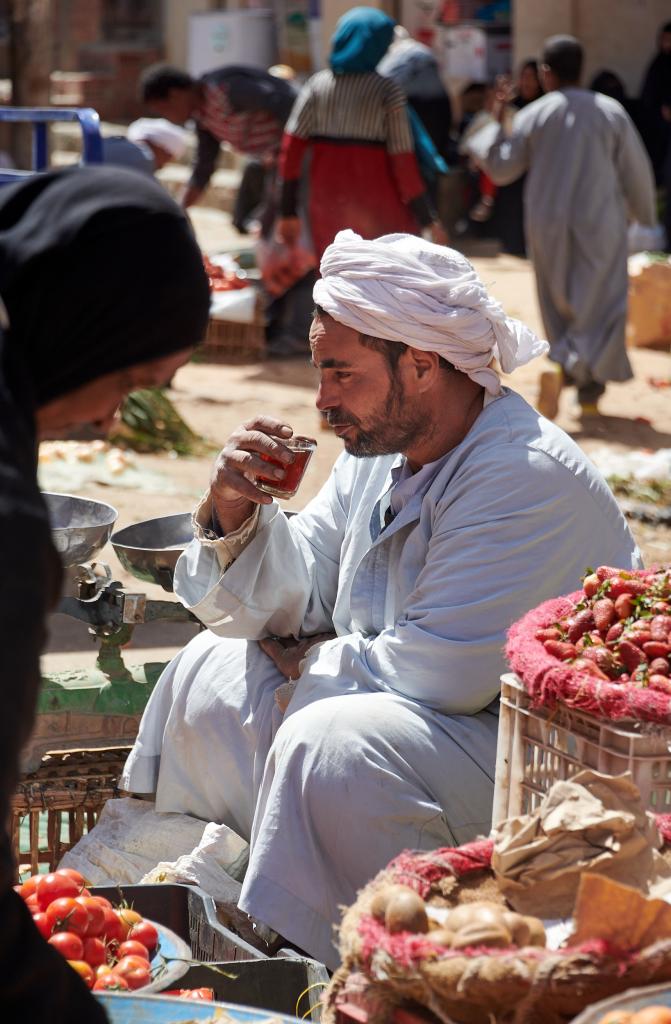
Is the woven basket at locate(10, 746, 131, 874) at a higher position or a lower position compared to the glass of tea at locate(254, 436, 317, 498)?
lower

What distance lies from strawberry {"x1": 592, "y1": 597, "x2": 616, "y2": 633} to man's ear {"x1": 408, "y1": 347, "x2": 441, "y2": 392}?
0.83 meters

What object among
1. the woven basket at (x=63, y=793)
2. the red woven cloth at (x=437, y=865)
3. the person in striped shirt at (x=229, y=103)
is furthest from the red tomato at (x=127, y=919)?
the person in striped shirt at (x=229, y=103)

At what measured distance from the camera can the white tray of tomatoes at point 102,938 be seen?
258 cm

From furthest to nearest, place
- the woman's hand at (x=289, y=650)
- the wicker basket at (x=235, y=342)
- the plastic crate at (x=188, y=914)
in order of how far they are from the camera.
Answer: the wicker basket at (x=235, y=342) → the woman's hand at (x=289, y=650) → the plastic crate at (x=188, y=914)

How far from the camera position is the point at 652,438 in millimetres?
9047

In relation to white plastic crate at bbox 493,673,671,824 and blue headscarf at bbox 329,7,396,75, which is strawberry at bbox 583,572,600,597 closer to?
white plastic crate at bbox 493,673,671,824

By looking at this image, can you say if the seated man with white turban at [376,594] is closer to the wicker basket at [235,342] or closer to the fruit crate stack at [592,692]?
the fruit crate stack at [592,692]

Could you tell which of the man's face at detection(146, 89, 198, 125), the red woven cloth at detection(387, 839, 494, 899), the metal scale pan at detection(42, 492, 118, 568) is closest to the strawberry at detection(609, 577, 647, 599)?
the red woven cloth at detection(387, 839, 494, 899)

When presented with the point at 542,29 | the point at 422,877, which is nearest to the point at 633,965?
the point at 422,877

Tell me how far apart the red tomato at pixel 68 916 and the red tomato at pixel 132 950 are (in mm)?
76

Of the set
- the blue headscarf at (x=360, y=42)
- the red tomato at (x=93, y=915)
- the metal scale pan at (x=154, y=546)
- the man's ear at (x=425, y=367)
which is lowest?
the red tomato at (x=93, y=915)

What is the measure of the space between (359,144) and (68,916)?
273 inches

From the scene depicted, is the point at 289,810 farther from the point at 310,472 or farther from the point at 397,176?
the point at 397,176

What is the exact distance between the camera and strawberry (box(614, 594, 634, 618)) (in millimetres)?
2543
